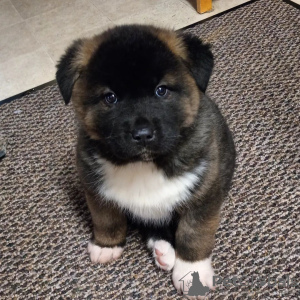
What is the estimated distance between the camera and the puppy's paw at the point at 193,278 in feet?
4.66

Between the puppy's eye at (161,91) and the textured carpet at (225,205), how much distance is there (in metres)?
0.64

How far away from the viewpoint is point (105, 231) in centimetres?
151

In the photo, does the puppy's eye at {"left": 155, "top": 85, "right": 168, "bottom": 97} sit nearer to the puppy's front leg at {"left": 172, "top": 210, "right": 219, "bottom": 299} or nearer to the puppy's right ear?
the puppy's right ear

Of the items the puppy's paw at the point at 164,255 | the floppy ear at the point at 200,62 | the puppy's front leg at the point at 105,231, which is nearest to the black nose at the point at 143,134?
the floppy ear at the point at 200,62

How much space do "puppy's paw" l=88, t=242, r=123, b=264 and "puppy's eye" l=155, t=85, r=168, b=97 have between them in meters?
0.63

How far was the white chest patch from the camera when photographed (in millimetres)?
1308

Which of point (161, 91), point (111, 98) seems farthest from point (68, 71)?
point (161, 91)

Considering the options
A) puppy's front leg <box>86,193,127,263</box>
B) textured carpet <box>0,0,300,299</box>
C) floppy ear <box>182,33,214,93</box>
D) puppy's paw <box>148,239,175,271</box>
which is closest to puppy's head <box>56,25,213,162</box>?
floppy ear <box>182,33,214,93</box>

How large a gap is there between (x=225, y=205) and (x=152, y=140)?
654mm

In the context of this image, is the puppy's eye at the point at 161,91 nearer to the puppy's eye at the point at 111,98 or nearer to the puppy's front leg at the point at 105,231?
the puppy's eye at the point at 111,98

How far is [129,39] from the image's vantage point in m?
1.17

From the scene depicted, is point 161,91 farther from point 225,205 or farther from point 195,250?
point 225,205

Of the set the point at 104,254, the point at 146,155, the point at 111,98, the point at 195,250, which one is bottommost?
the point at 104,254

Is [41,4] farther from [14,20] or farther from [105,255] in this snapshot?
[105,255]
